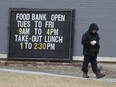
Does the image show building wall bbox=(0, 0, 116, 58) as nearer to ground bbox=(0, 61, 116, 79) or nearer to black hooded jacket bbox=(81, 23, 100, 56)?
ground bbox=(0, 61, 116, 79)

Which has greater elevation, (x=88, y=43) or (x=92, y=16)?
(x=92, y=16)

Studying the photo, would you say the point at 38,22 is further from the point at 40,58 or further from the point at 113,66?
the point at 113,66

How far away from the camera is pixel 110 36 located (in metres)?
16.2

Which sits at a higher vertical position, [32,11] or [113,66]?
[32,11]

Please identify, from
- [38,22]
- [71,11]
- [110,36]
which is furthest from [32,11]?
[110,36]

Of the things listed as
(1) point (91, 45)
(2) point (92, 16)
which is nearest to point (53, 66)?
(2) point (92, 16)

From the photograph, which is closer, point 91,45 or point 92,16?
point 91,45

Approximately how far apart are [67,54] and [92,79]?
13.1ft

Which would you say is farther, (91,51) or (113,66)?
(113,66)

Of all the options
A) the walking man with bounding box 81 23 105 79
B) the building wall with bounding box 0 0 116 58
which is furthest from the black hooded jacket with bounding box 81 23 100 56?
the building wall with bounding box 0 0 116 58

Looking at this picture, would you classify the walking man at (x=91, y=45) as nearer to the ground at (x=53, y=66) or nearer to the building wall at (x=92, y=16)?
the ground at (x=53, y=66)

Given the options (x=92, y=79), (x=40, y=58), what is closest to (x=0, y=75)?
(x=92, y=79)

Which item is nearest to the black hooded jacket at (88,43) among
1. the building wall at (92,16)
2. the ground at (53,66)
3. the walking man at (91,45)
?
the walking man at (91,45)

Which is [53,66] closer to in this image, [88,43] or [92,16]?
[92,16]
